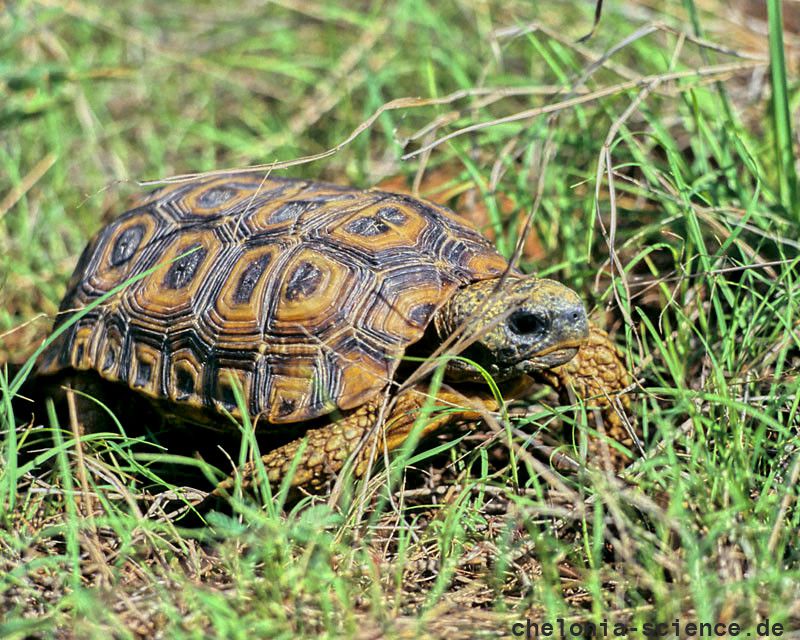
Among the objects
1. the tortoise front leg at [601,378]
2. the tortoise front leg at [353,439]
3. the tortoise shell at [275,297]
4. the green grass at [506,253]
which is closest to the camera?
the green grass at [506,253]

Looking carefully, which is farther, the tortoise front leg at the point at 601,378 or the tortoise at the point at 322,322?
the tortoise front leg at the point at 601,378

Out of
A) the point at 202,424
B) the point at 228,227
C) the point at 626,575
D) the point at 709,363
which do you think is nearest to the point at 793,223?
the point at 709,363

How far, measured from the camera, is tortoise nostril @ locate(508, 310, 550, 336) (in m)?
2.75

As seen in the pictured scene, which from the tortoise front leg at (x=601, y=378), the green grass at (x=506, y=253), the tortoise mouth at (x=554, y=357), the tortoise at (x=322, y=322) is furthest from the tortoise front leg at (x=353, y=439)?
the tortoise front leg at (x=601, y=378)

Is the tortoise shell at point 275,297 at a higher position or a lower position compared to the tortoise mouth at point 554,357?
higher

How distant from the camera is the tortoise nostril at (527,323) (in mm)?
2752

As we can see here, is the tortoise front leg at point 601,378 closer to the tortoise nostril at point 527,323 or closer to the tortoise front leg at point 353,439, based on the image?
the tortoise nostril at point 527,323

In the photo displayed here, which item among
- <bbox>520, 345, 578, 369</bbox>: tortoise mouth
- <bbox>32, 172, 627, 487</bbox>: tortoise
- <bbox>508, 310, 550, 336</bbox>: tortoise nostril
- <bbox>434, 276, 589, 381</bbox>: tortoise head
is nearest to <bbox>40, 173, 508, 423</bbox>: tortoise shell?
<bbox>32, 172, 627, 487</bbox>: tortoise

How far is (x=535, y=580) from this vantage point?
2.41 m

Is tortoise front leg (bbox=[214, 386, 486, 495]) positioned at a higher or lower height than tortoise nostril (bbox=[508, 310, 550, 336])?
lower

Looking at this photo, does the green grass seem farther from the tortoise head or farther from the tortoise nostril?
the tortoise nostril

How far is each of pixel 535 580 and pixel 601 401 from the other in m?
0.83

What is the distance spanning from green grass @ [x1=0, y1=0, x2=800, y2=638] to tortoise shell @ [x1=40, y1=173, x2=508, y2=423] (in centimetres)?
32

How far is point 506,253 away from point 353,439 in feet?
4.35
